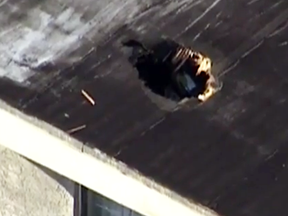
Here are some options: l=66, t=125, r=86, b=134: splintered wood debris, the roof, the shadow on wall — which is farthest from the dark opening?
the shadow on wall

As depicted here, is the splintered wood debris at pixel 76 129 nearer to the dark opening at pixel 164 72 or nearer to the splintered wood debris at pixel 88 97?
the splintered wood debris at pixel 88 97

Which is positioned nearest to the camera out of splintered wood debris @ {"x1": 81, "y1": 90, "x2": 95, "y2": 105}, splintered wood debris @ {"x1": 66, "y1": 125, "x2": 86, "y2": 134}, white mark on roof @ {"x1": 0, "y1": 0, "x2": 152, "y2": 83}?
splintered wood debris @ {"x1": 66, "y1": 125, "x2": 86, "y2": 134}

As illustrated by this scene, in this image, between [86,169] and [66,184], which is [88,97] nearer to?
[86,169]

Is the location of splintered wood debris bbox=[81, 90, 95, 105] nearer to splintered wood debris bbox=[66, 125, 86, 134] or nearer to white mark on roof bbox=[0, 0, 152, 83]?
splintered wood debris bbox=[66, 125, 86, 134]

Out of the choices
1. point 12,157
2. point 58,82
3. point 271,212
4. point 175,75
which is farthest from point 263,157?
point 12,157

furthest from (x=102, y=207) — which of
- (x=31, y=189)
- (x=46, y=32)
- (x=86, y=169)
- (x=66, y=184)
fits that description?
(x=86, y=169)

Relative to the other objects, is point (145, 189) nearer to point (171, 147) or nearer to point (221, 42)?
point (171, 147)
